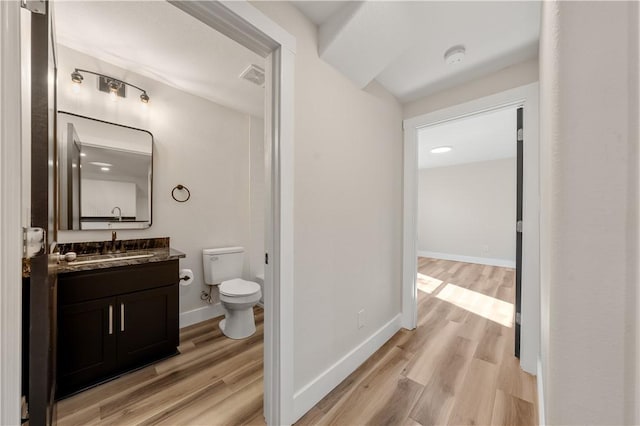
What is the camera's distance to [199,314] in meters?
2.42

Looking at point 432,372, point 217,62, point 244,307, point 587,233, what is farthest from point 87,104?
point 432,372

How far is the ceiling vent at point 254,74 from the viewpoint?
6.19 feet

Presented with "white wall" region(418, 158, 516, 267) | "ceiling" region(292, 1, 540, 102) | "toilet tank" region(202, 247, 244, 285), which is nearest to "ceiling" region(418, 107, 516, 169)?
"white wall" region(418, 158, 516, 267)

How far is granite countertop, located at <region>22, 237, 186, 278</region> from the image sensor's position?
1511 mm

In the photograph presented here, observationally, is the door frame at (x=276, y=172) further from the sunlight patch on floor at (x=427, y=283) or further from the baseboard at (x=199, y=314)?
the sunlight patch on floor at (x=427, y=283)

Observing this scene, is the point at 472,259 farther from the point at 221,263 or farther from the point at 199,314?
the point at 199,314

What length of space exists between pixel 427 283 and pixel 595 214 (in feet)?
12.1

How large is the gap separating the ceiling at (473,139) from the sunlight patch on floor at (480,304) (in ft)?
7.06

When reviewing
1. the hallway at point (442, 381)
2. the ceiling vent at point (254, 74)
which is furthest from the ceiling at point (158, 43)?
the hallway at point (442, 381)

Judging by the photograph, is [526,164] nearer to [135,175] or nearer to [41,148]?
[41,148]

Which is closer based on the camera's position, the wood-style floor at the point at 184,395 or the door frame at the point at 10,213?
the door frame at the point at 10,213

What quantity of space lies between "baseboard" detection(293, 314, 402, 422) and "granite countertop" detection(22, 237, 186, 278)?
1375mm

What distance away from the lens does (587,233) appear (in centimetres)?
48

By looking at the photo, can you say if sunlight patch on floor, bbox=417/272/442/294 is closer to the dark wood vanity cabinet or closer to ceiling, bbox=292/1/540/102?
ceiling, bbox=292/1/540/102
